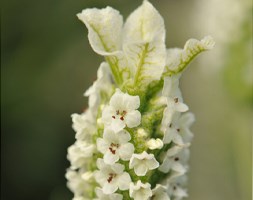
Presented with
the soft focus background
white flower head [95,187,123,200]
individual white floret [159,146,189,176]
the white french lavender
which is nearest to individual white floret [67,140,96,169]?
the white french lavender

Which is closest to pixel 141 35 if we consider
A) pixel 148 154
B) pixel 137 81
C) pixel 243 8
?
pixel 137 81

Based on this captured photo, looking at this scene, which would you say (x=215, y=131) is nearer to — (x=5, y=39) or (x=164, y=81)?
(x=5, y=39)

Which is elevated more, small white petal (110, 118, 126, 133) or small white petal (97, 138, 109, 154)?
small white petal (110, 118, 126, 133)

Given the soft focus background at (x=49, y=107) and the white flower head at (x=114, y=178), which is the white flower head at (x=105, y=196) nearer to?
the white flower head at (x=114, y=178)

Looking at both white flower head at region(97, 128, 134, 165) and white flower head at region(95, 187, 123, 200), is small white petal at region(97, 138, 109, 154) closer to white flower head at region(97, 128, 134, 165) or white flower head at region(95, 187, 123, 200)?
white flower head at region(97, 128, 134, 165)

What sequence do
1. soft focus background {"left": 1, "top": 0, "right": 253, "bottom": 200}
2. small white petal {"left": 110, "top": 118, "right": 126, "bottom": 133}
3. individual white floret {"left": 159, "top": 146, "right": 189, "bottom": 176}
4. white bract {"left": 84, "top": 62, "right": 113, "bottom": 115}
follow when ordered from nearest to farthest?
small white petal {"left": 110, "top": 118, "right": 126, "bottom": 133}
individual white floret {"left": 159, "top": 146, "right": 189, "bottom": 176}
white bract {"left": 84, "top": 62, "right": 113, "bottom": 115}
soft focus background {"left": 1, "top": 0, "right": 253, "bottom": 200}

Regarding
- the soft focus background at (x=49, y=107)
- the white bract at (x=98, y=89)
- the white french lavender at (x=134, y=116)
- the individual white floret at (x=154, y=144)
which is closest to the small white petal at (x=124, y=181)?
the white french lavender at (x=134, y=116)

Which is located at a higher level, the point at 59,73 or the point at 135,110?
the point at 59,73
